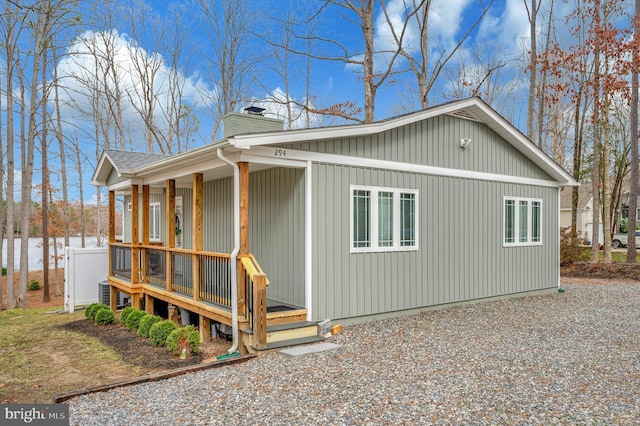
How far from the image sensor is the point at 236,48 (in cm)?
2069

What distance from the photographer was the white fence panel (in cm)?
1176

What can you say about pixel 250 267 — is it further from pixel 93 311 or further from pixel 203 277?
pixel 93 311

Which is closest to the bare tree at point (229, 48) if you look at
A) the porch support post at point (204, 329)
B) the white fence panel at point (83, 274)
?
the white fence panel at point (83, 274)

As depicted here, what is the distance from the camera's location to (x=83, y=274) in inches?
470

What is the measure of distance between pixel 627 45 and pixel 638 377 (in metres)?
11.5

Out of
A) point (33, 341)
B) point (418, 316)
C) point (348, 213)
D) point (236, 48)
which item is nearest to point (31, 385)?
point (33, 341)

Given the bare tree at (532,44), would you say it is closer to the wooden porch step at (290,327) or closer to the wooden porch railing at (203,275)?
the wooden porch step at (290,327)

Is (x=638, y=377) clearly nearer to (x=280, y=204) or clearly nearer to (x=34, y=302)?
(x=280, y=204)

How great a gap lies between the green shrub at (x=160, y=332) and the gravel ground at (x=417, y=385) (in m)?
2.10

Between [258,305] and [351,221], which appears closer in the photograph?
[258,305]

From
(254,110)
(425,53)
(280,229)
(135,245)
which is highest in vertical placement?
(425,53)

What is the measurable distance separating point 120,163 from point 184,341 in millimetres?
5561

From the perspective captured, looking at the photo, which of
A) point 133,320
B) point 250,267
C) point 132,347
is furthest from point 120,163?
point 250,267

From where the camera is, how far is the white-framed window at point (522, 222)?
33.2ft
